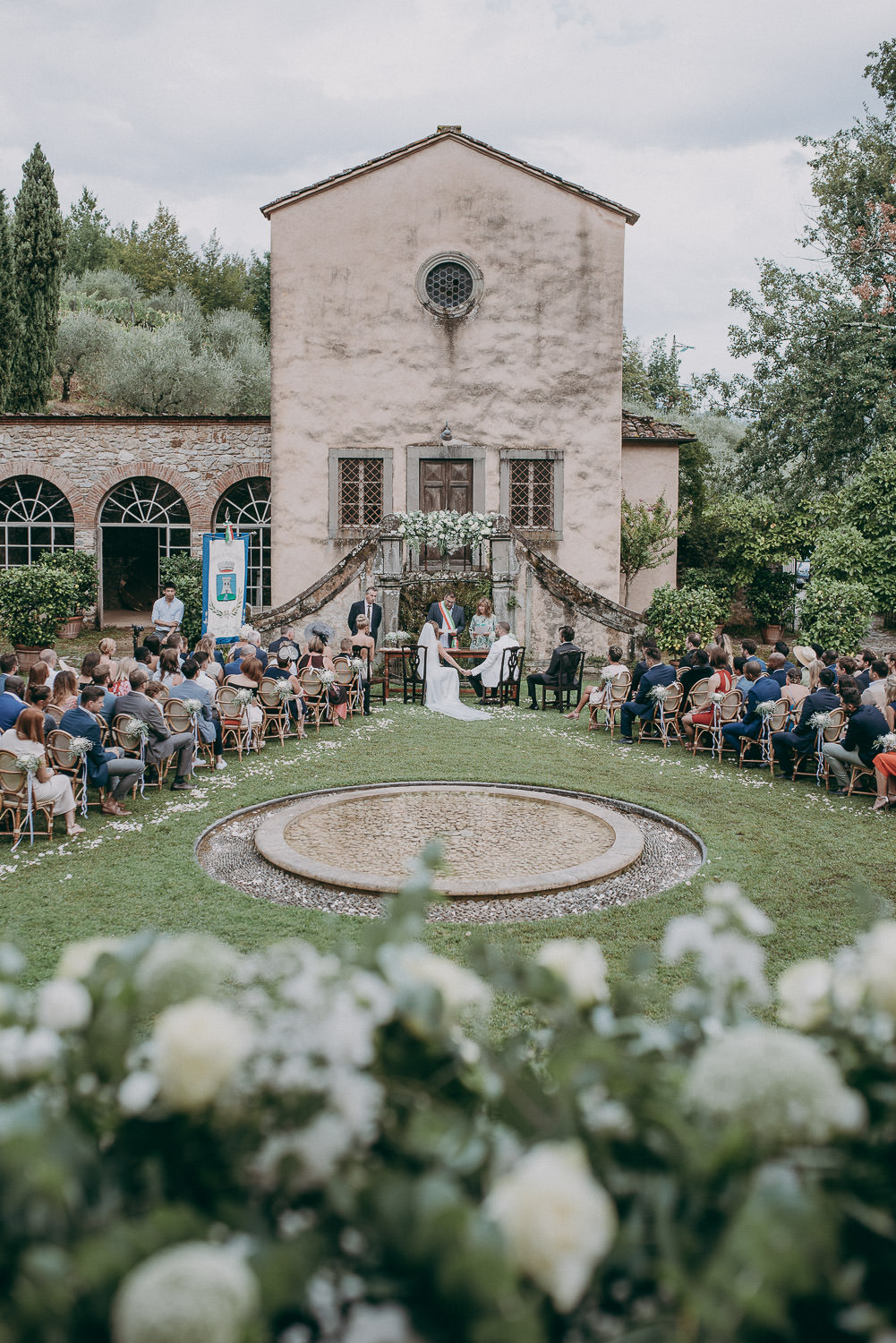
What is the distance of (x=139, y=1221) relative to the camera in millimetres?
1310

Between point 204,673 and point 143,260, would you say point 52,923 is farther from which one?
point 143,260

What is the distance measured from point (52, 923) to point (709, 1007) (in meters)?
5.99

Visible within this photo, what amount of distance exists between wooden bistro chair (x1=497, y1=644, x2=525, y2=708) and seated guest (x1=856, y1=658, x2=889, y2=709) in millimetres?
5402

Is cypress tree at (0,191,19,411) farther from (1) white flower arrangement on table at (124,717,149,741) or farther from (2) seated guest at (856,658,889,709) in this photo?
(2) seated guest at (856,658,889,709)

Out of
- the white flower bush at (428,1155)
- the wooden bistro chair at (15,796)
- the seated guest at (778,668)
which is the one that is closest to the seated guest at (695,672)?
the seated guest at (778,668)

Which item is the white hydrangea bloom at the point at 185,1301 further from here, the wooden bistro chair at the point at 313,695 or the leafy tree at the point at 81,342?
the leafy tree at the point at 81,342

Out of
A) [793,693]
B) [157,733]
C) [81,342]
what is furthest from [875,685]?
[81,342]

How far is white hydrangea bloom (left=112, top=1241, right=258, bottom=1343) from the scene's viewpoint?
115cm

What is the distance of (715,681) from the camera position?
42.8ft

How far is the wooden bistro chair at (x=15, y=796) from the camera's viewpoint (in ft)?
28.2

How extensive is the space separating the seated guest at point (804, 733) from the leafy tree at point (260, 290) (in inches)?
1465

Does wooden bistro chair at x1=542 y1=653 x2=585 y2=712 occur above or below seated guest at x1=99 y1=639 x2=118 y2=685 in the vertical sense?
below

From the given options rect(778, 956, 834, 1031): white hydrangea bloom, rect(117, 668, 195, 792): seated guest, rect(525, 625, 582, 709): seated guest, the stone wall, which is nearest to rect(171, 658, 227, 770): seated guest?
rect(117, 668, 195, 792): seated guest

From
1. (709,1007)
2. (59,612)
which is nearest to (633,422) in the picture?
(59,612)
